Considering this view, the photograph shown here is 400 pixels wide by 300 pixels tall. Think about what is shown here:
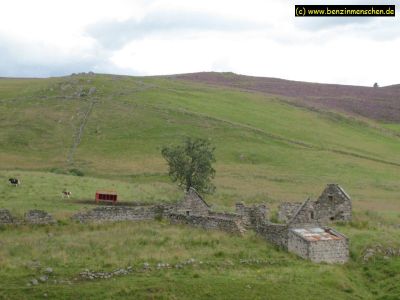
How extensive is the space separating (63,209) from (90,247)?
12.3m

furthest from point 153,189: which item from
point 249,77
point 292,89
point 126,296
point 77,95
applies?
point 249,77

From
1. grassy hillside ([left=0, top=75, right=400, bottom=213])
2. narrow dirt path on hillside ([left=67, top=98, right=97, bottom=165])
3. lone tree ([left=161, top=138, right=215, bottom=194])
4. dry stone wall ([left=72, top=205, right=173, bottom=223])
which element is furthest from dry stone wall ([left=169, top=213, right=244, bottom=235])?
narrow dirt path on hillside ([left=67, top=98, right=97, bottom=165])

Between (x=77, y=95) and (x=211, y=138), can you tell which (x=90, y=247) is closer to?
(x=211, y=138)

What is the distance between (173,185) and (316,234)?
36203 millimetres

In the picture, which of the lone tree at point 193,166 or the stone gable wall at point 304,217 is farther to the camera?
the lone tree at point 193,166

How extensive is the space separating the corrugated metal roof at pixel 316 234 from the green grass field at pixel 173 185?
4.60ft

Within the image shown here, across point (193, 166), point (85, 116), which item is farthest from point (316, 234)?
point (85, 116)

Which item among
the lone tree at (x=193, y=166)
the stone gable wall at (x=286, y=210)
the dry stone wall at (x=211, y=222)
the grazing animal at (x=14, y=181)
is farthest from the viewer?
the lone tree at (x=193, y=166)

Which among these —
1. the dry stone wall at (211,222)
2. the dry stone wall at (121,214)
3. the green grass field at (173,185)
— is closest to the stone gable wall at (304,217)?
the green grass field at (173,185)

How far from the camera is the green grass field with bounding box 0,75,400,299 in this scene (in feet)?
85.5

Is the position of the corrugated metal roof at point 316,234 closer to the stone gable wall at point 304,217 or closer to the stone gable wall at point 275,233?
the stone gable wall at point 275,233

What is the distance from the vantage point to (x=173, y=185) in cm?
6706

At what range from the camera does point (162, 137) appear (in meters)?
97.5

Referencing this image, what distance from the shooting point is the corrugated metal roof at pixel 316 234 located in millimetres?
31078
